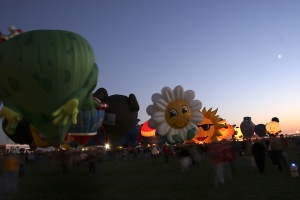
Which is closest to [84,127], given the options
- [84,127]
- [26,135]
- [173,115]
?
[84,127]

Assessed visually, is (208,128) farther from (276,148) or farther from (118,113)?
(276,148)

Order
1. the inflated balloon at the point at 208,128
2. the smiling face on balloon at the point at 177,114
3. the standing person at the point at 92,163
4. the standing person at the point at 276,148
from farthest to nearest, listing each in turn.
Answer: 1. the inflated balloon at the point at 208,128
2. the smiling face on balloon at the point at 177,114
3. the standing person at the point at 92,163
4. the standing person at the point at 276,148

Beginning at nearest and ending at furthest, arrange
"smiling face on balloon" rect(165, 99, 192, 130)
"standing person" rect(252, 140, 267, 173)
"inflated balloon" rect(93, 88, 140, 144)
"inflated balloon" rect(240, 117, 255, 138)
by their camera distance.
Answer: "standing person" rect(252, 140, 267, 173)
"smiling face on balloon" rect(165, 99, 192, 130)
"inflated balloon" rect(93, 88, 140, 144)
"inflated balloon" rect(240, 117, 255, 138)

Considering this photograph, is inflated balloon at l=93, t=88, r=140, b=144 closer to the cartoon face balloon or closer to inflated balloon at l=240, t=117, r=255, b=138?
the cartoon face balloon

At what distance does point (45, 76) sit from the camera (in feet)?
54.1

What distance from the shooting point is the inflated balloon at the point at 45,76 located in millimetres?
16438

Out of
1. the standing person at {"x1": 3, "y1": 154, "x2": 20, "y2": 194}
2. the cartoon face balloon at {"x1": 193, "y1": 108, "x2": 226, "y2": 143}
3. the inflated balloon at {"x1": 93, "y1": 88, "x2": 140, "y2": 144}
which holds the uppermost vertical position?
the inflated balloon at {"x1": 93, "y1": 88, "x2": 140, "y2": 144}

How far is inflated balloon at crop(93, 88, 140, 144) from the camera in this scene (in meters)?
30.7

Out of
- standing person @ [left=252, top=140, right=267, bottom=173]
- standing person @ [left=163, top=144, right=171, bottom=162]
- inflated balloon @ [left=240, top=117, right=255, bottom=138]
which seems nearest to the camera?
standing person @ [left=252, top=140, right=267, bottom=173]

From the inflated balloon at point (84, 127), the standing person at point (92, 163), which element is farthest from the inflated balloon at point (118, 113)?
the standing person at point (92, 163)

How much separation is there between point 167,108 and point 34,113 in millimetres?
8380

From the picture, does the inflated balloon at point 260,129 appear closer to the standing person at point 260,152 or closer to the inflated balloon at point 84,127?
the inflated balloon at point 84,127

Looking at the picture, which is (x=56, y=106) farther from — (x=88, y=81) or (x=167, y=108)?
(x=167, y=108)

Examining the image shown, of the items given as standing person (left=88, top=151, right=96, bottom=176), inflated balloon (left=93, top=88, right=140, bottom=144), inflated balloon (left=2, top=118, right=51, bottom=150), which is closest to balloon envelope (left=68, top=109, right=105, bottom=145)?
inflated balloon (left=93, top=88, right=140, bottom=144)
